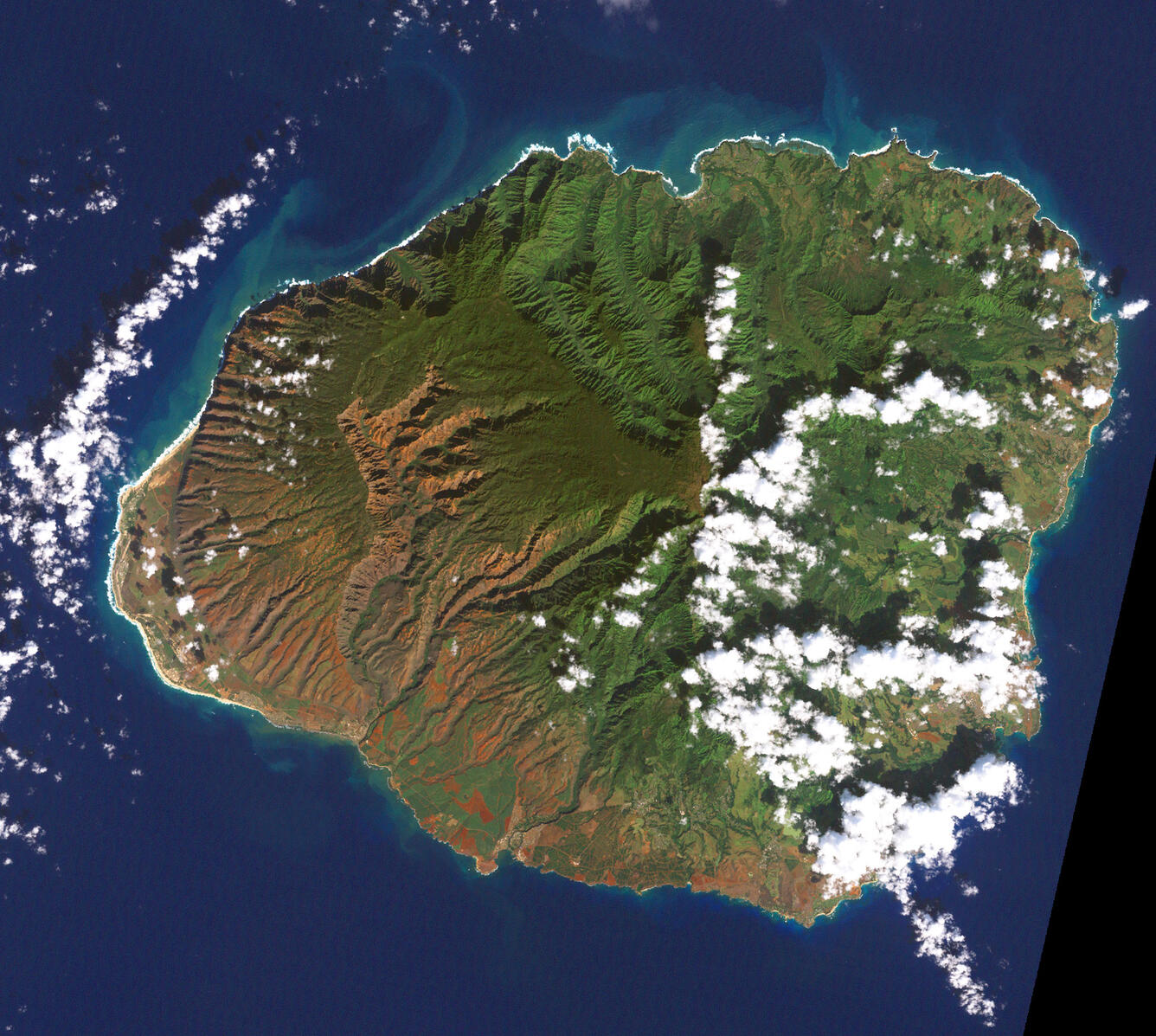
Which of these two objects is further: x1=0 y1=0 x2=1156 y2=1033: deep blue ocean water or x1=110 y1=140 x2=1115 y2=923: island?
x1=0 y1=0 x2=1156 y2=1033: deep blue ocean water

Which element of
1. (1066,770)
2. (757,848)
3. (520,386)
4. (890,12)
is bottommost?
(757,848)

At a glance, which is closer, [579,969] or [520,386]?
[520,386]

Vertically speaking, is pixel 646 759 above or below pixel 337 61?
below

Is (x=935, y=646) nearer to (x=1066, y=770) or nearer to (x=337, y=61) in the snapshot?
(x=1066, y=770)

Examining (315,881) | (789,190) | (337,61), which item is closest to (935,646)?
(789,190)
